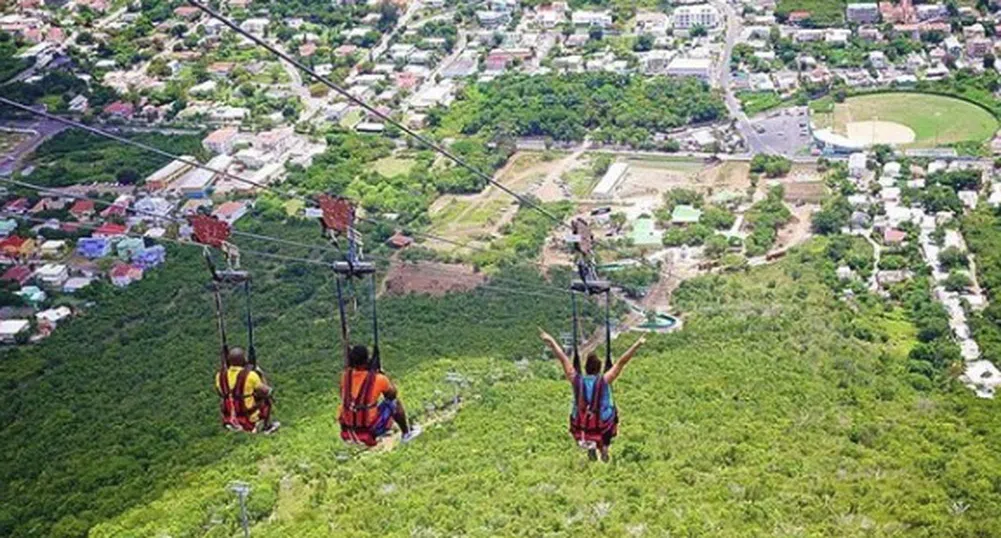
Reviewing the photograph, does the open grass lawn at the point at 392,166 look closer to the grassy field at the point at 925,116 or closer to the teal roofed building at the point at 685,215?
the teal roofed building at the point at 685,215

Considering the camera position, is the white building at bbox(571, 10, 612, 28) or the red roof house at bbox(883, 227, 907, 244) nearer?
the red roof house at bbox(883, 227, 907, 244)

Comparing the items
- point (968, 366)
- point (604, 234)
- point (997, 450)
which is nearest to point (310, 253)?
point (604, 234)

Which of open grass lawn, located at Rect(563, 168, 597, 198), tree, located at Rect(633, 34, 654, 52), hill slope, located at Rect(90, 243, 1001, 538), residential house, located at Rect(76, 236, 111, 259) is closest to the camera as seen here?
hill slope, located at Rect(90, 243, 1001, 538)

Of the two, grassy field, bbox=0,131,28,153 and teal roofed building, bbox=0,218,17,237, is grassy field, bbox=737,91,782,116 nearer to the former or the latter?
teal roofed building, bbox=0,218,17,237

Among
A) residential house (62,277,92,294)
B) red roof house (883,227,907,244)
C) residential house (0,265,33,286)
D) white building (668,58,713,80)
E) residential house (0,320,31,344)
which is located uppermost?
white building (668,58,713,80)

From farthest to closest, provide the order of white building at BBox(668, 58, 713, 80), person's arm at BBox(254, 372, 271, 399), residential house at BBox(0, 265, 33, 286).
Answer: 1. white building at BBox(668, 58, 713, 80)
2. residential house at BBox(0, 265, 33, 286)
3. person's arm at BBox(254, 372, 271, 399)

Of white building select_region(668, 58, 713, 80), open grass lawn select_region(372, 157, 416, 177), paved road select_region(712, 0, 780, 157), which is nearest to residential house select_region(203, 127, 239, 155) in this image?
open grass lawn select_region(372, 157, 416, 177)

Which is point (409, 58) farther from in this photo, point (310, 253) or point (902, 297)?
point (902, 297)

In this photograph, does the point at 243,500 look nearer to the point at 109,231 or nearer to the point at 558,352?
the point at 558,352
